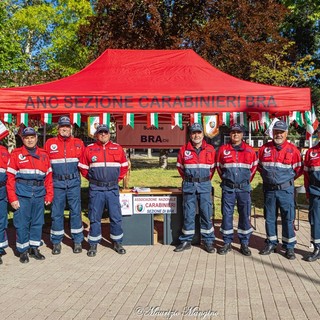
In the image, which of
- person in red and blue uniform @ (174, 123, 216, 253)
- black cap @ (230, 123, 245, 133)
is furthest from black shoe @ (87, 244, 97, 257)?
black cap @ (230, 123, 245, 133)

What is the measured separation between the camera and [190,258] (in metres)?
6.03

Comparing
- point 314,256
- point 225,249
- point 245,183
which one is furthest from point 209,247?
point 314,256

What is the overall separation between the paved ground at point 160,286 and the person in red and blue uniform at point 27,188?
425 mm

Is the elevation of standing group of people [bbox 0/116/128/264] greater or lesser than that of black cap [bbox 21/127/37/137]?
lesser

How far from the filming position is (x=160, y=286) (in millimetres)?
4828

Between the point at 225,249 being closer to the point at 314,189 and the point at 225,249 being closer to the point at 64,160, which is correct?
the point at 314,189

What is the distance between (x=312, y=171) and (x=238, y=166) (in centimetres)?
103

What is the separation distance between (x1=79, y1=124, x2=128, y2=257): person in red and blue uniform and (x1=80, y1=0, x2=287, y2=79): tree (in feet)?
44.1

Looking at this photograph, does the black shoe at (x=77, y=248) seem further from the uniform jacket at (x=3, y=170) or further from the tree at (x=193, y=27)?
the tree at (x=193, y=27)

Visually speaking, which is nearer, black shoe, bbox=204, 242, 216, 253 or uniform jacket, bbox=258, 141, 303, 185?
uniform jacket, bbox=258, 141, 303, 185

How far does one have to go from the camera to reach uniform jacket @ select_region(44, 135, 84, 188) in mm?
6180

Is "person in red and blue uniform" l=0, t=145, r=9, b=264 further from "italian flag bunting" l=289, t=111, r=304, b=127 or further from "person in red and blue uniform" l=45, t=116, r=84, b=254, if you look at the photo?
"italian flag bunting" l=289, t=111, r=304, b=127

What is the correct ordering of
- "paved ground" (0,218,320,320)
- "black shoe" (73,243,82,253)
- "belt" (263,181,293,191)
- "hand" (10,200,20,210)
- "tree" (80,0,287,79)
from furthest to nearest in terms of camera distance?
"tree" (80,0,287,79) < "black shoe" (73,243,82,253) < "belt" (263,181,293,191) < "hand" (10,200,20,210) < "paved ground" (0,218,320,320)

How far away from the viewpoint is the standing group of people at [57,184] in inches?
227
